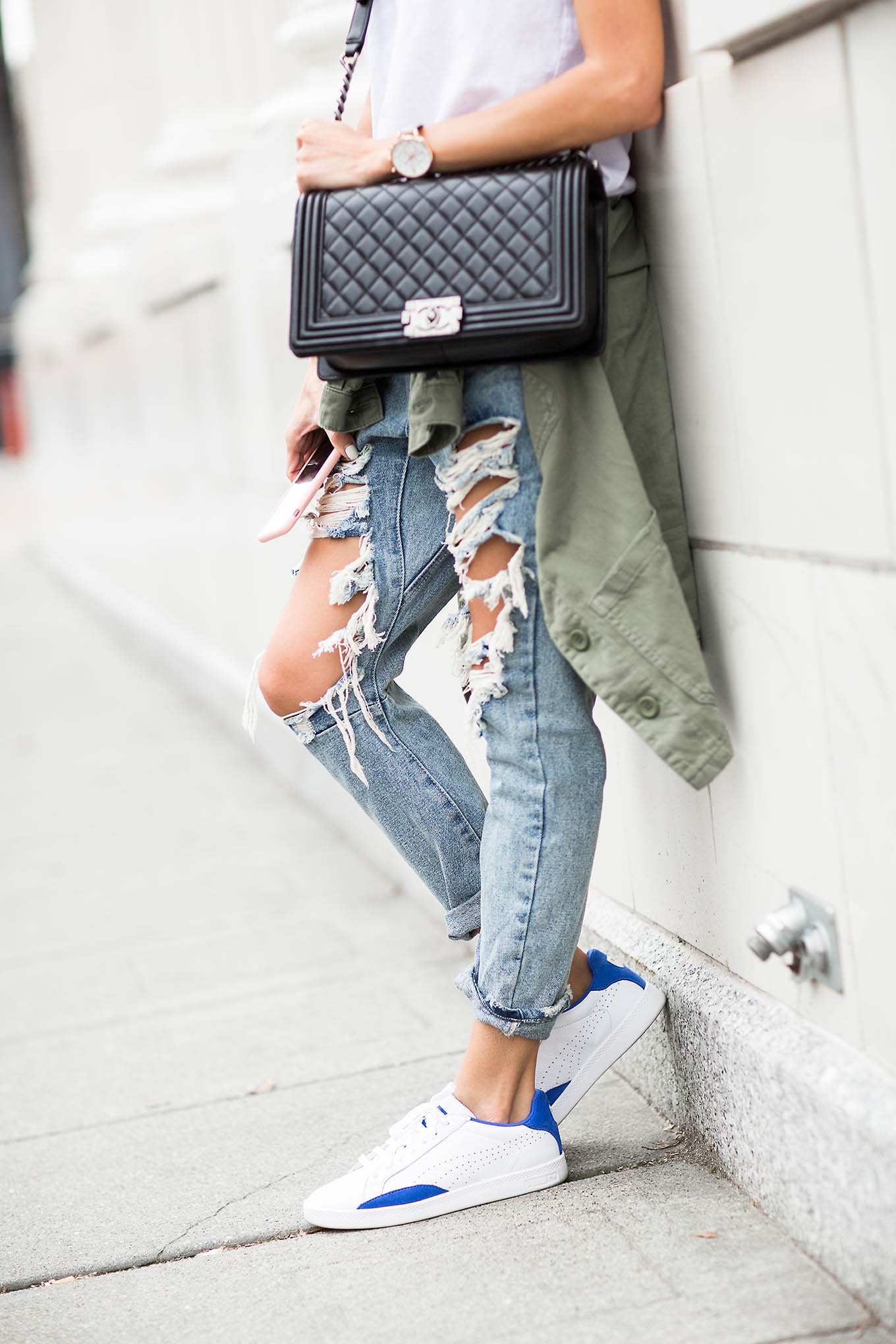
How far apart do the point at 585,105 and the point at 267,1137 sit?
1728 millimetres

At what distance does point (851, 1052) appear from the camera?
6.23 feet

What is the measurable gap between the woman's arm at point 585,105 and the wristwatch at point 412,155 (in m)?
0.01

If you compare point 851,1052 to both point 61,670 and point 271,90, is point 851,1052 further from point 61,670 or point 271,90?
point 61,670

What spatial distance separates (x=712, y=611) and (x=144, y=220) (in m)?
5.54

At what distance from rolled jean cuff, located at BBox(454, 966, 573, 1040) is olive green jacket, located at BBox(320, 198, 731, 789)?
1.34 ft

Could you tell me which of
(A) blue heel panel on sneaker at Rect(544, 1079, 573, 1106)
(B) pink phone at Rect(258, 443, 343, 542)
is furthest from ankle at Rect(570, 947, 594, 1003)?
(B) pink phone at Rect(258, 443, 343, 542)

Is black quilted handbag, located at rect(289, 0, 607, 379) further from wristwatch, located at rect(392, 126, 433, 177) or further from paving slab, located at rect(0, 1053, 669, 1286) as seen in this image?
paving slab, located at rect(0, 1053, 669, 1286)

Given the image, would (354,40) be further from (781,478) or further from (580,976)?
(580,976)

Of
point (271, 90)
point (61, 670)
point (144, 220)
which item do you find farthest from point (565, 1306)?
point (61, 670)

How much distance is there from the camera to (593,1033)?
2322 mm

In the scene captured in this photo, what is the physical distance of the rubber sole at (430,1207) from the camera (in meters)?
2.20

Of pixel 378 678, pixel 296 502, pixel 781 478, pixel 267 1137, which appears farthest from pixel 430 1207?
pixel 781 478

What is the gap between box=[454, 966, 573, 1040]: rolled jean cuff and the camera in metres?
2.15

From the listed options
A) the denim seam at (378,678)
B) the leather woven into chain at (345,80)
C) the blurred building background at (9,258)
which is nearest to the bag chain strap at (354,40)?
the leather woven into chain at (345,80)
